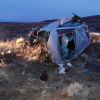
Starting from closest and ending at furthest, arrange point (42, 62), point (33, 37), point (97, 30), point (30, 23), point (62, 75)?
point (62, 75) → point (42, 62) → point (33, 37) → point (97, 30) → point (30, 23)

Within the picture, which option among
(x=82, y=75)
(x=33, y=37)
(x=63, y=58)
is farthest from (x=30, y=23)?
(x=82, y=75)

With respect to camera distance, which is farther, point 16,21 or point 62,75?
point 16,21

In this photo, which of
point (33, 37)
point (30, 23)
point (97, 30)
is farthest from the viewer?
point (30, 23)

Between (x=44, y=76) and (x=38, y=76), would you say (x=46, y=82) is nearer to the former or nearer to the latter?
(x=44, y=76)

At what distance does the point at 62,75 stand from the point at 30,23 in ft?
30.9

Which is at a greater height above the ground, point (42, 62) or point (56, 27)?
point (56, 27)

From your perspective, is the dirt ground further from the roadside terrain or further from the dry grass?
the dry grass

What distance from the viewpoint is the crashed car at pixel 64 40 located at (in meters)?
16.2

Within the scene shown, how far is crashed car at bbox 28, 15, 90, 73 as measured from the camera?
16172 mm

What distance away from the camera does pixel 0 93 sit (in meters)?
12.5

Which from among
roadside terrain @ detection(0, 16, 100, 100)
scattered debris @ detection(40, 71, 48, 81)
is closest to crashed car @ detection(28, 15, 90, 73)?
roadside terrain @ detection(0, 16, 100, 100)

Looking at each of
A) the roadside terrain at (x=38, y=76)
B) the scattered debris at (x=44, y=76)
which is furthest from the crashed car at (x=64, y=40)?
the scattered debris at (x=44, y=76)

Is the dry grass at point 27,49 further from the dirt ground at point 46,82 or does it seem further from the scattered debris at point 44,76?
the scattered debris at point 44,76

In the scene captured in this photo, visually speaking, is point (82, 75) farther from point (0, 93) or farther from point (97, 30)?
point (97, 30)
